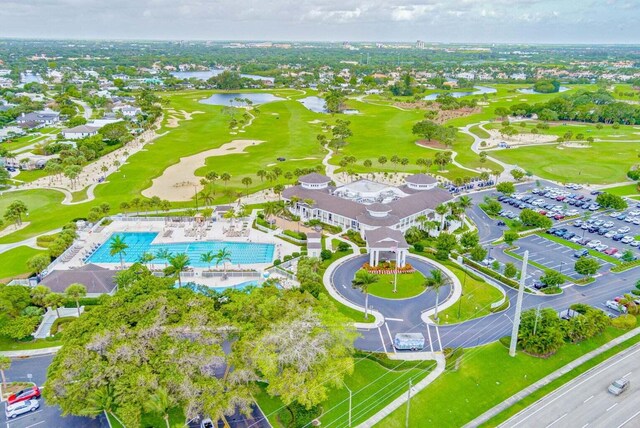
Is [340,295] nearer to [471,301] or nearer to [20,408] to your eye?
[471,301]

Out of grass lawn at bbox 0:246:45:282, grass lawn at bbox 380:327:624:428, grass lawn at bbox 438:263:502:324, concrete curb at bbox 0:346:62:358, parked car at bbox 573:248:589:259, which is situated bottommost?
concrete curb at bbox 0:346:62:358

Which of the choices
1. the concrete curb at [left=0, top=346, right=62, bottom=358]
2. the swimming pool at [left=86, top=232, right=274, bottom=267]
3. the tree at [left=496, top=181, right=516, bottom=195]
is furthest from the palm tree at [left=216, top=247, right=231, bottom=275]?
the tree at [left=496, top=181, right=516, bottom=195]

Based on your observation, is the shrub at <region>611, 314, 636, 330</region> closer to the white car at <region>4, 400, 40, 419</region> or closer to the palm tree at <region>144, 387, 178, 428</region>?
the palm tree at <region>144, 387, 178, 428</region>

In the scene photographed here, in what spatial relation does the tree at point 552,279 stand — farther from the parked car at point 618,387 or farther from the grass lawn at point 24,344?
the grass lawn at point 24,344

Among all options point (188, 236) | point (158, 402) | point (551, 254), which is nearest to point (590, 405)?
point (551, 254)

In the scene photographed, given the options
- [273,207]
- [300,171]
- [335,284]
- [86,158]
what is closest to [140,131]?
[86,158]
